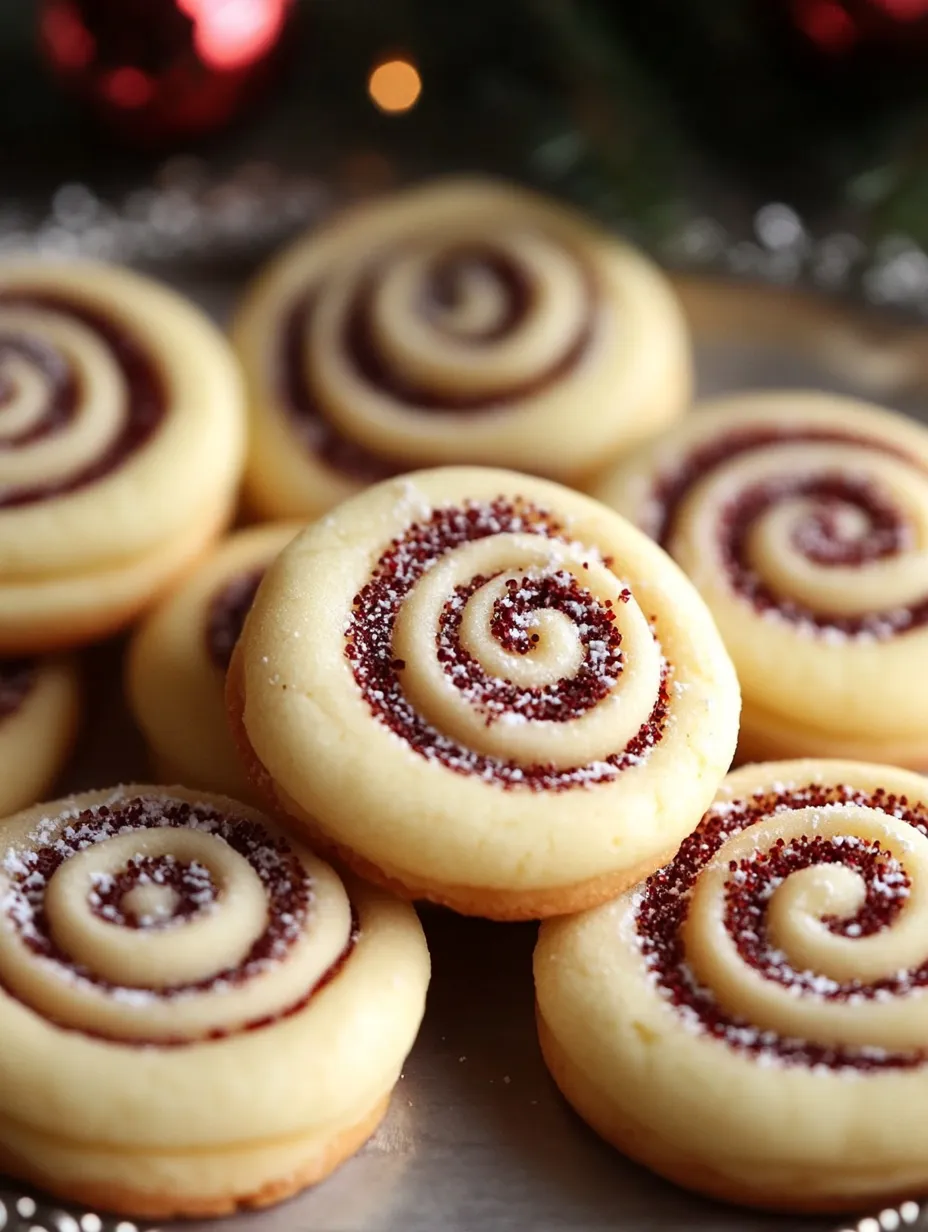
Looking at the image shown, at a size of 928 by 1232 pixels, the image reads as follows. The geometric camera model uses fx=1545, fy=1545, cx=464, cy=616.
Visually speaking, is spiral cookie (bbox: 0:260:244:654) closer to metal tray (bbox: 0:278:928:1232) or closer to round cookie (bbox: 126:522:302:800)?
round cookie (bbox: 126:522:302:800)

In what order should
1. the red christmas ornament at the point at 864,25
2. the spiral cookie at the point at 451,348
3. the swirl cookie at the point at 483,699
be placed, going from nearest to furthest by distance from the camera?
the swirl cookie at the point at 483,699
the spiral cookie at the point at 451,348
the red christmas ornament at the point at 864,25

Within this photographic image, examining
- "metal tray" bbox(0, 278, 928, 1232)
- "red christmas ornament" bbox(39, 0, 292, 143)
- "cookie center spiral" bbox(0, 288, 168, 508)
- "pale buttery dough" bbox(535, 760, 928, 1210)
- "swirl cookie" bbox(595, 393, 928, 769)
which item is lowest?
"metal tray" bbox(0, 278, 928, 1232)

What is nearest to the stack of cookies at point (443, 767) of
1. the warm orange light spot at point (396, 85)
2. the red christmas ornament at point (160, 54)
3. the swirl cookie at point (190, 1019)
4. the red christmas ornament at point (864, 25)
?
the swirl cookie at point (190, 1019)

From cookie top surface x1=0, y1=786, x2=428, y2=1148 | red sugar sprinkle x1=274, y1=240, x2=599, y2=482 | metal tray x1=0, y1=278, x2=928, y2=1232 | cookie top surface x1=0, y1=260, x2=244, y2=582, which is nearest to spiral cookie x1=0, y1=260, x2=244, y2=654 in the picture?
cookie top surface x1=0, y1=260, x2=244, y2=582

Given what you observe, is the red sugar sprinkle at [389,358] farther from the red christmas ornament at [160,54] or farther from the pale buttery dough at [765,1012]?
the pale buttery dough at [765,1012]

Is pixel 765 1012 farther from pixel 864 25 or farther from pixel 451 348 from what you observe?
pixel 864 25

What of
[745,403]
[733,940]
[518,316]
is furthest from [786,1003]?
[518,316]

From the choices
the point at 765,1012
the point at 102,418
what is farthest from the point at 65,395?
the point at 765,1012

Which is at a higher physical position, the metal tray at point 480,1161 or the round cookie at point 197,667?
the round cookie at point 197,667
